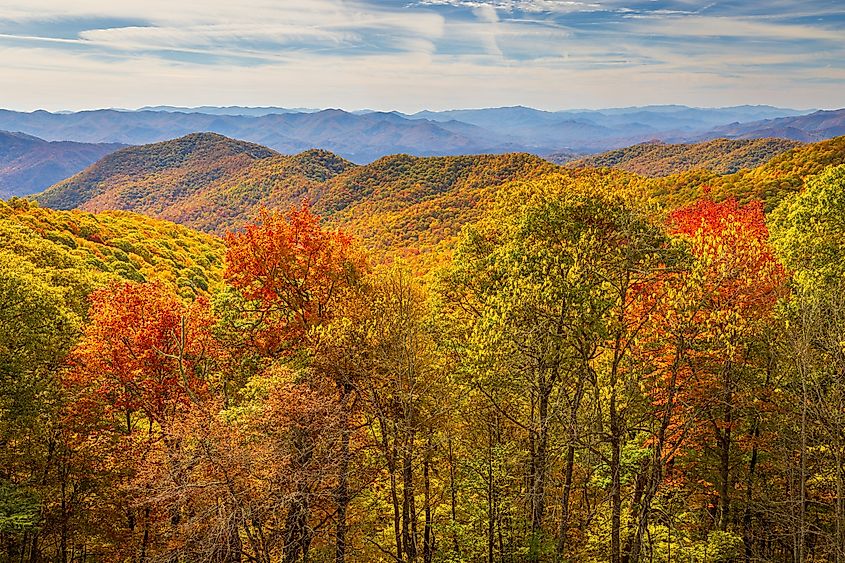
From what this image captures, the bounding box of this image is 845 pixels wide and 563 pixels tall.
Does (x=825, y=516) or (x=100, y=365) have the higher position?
(x=100, y=365)

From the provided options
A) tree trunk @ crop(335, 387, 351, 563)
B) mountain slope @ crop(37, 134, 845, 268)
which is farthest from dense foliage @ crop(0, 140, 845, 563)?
mountain slope @ crop(37, 134, 845, 268)

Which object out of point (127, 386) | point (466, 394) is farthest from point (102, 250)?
point (466, 394)

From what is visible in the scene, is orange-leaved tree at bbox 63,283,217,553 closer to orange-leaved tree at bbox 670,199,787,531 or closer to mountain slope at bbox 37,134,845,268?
mountain slope at bbox 37,134,845,268

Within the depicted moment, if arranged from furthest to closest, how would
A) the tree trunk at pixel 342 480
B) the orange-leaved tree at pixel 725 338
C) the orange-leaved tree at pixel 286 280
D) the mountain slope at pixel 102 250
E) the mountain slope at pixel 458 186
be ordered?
the mountain slope at pixel 458 186
the mountain slope at pixel 102 250
the orange-leaved tree at pixel 286 280
the tree trunk at pixel 342 480
the orange-leaved tree at pixel 725 338

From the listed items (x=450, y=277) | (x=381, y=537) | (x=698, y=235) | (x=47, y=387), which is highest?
(x=698, y=235)

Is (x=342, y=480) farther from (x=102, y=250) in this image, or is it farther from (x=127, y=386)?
(x=102, y=250)

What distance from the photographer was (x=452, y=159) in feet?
574

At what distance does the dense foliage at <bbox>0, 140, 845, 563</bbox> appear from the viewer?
1485cm

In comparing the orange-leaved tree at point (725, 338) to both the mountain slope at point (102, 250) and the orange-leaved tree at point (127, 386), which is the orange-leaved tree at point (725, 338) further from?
the mountain slope at point (102, 250)

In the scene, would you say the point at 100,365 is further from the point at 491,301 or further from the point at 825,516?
the point at 825,516

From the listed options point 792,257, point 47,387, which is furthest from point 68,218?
point 792,257

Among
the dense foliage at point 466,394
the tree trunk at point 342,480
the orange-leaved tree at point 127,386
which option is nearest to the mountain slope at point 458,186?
the dense foliage at point 466,394

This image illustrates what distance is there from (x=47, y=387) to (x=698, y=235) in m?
22.0

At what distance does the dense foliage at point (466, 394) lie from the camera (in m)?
14.9
